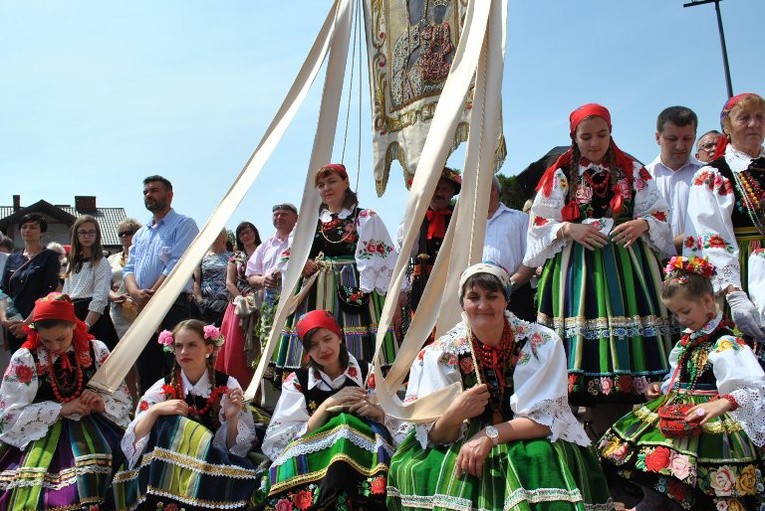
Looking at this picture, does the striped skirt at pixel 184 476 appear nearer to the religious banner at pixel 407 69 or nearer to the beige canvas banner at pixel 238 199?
the beige canvas banner at pixel 238 199

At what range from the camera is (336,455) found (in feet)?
10.6

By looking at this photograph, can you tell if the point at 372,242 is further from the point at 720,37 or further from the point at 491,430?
the point at 720,37

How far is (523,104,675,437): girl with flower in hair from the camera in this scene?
349 centimetres

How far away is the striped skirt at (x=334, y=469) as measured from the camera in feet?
10.5

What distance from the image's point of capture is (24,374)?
152 inches

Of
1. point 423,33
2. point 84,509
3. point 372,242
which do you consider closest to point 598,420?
point 372,242

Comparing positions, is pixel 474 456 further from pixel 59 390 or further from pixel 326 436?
pixel 59 390

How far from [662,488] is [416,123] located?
3.23m

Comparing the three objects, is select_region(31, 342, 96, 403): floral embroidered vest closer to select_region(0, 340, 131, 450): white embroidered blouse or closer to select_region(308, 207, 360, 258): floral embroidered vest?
select_region(0, 340, 131, 450): white embroidered blouse

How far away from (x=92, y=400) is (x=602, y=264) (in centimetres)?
250

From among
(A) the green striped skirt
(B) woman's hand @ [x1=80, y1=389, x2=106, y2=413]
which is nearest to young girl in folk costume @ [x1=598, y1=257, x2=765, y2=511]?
(A) the green striped skirt

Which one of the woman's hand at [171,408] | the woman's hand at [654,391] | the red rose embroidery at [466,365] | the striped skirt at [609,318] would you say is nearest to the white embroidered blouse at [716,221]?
the striped skirt at [609,318]

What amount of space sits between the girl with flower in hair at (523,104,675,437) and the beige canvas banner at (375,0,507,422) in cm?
50

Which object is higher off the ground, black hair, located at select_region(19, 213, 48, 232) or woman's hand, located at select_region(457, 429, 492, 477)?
black hair, located at select_region(19, 213, 48, 232)
